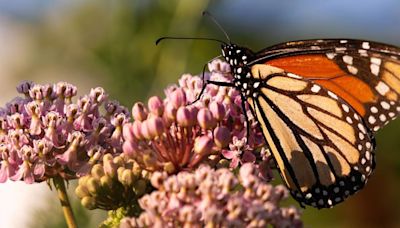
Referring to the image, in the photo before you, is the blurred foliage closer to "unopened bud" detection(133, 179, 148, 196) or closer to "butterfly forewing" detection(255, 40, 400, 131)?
"butterfly forewing" detection(255, 40, 400, 131)

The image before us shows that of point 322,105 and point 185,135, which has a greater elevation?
point 322,105

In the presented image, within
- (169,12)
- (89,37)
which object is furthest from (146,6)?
(89,37)

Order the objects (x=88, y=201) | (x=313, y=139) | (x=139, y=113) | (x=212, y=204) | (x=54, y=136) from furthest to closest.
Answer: (x=313, y=139) < (x=54, y=136) < (x=139, y=113) < (x=88, y=201) < (x=212, y=204)

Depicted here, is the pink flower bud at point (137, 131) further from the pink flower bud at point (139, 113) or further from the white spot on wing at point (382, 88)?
the white spot on wing at point (382, 88)

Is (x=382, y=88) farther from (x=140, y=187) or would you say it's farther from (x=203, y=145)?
(x=140, y=187)

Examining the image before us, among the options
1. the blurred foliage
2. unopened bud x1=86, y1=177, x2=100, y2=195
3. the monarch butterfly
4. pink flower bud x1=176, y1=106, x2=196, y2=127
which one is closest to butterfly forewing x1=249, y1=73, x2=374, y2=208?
the monarch butterfly

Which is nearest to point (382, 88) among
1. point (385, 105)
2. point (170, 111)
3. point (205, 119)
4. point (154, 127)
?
point (385, 105)
